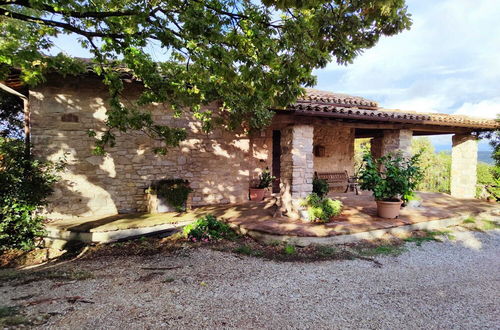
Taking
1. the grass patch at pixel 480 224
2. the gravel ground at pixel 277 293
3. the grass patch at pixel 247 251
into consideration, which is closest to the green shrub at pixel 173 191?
the gravel ground at pixel 277 293

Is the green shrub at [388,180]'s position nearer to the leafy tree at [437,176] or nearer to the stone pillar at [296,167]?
the stone pillar at [296,167]

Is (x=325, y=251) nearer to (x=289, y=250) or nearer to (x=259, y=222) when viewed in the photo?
(x=289, y=250)

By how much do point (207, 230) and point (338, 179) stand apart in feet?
20.2

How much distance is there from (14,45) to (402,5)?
578 centimetres

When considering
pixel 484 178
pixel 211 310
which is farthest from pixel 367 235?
pixel 484 178

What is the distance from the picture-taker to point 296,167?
20.3ft

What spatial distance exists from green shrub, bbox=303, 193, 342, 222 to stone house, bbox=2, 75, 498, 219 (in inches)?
15.3

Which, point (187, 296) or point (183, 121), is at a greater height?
point (183, 121)

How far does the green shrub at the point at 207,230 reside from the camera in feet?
17.7

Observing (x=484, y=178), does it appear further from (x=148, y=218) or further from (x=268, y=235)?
(x=148, y=218)

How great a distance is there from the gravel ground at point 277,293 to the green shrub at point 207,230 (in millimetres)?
812

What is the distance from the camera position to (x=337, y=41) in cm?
389

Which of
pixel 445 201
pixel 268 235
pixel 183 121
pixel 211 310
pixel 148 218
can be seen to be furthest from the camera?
pixel 445 201

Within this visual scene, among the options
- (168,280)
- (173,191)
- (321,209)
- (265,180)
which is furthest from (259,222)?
(265,180)
